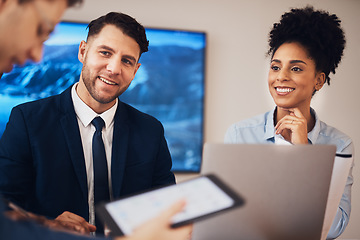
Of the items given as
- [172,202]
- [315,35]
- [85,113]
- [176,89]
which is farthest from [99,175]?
[176,89]

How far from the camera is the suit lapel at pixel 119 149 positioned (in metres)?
1.37

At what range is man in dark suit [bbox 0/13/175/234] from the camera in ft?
4.32

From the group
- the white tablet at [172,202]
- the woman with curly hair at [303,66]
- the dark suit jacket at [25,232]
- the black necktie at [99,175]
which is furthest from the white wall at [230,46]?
the dark suit jacket at [25,232]

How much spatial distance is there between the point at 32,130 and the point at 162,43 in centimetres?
156

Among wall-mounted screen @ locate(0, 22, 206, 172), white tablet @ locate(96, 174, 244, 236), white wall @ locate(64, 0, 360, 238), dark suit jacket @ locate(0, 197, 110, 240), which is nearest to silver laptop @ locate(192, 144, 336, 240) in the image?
white tablet @ locate(96, 174, 244, 236)

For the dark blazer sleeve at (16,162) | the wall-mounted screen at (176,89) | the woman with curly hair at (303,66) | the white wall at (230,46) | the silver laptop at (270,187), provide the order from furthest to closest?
the white wall at (230,46), the wall-mounted screen at (176,89), the woman with curly hair at (303,66), the dark blazer sleeve at (16,162), the silver laptop at (270,187)

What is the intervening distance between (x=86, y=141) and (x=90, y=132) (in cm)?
5

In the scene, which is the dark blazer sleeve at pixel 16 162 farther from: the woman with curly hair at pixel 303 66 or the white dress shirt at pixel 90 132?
the woman with curly hair at pixel 303 66

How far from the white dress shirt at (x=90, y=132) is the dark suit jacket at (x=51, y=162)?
0.11 feet

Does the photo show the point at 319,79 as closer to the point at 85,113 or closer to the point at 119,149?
the point at 119,149

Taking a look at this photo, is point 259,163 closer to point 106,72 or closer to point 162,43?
point 106,72

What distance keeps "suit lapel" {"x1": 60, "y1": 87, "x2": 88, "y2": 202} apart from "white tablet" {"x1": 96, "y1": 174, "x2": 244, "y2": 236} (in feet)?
2.15

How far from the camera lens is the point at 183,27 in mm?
2750

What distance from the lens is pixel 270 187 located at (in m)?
0.84
